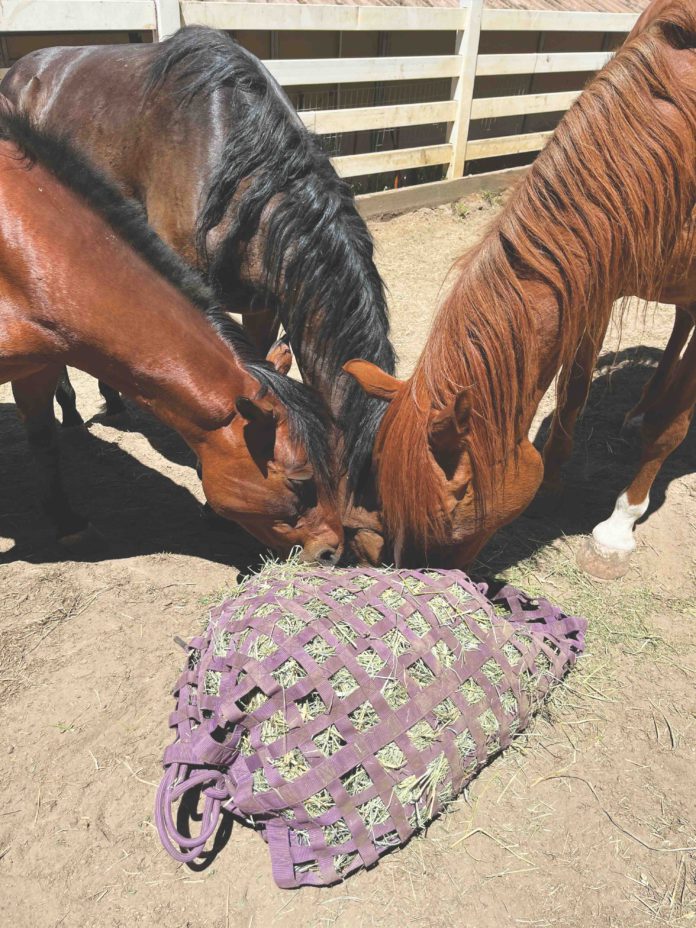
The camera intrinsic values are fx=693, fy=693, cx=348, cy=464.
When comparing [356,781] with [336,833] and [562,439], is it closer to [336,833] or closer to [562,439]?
[336,833]

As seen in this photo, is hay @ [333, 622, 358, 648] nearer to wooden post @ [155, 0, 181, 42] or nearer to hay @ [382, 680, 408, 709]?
hay @ [382, 680, 408, 709]

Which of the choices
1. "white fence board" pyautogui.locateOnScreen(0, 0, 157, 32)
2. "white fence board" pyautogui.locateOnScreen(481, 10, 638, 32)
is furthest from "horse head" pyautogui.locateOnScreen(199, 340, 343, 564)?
"white fence board" pyautogui.locateOnScreen(481, 10, 638, 32)

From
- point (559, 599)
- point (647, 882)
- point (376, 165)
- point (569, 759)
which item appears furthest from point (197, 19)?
point (647, 882)

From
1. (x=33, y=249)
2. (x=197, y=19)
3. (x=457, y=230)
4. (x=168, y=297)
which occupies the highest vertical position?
(x=197, y=19)

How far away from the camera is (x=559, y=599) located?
3.10m

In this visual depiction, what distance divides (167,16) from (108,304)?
426 cm

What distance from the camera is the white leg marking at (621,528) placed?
329 cm

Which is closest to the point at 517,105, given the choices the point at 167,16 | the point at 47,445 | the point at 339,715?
the point at 167,16

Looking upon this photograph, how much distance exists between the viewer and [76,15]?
514 cm

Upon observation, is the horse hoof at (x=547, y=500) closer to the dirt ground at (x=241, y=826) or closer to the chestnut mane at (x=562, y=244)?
the dirt ground at (x=241, y=826)

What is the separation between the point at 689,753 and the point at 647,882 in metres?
0.58

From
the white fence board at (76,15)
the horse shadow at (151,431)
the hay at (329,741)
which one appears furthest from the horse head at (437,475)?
the white fence board at (76,15)

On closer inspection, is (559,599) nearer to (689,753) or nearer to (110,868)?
(689,753)

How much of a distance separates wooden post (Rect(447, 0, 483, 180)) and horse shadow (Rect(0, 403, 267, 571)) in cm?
575
